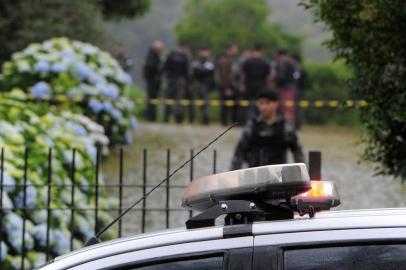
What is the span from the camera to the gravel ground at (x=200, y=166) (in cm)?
1388

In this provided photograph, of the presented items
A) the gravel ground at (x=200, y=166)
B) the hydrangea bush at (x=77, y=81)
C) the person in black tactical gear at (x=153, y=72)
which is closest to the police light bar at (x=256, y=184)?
the gravel ground at (x=200, y=166)

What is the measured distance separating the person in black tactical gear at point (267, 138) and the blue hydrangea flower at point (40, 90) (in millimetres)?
7787

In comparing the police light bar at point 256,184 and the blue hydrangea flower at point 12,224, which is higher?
the police light bar at point 256,184

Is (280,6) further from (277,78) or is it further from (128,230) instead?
(128,230)

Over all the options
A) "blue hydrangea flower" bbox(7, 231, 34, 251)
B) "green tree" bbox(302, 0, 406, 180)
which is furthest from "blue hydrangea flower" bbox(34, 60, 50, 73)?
"green tree" bbox(302, 0, 406, 180)

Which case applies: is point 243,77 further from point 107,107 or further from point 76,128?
point 76,128

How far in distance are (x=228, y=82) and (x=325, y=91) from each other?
309 centimetres

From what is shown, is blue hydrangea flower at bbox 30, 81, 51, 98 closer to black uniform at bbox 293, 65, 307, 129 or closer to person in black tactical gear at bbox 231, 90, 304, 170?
person in black tactical gear at bbox 231, 90, 304, 170

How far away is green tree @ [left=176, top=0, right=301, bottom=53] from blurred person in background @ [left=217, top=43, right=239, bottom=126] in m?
7.07

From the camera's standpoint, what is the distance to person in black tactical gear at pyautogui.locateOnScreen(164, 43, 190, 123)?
26812mm

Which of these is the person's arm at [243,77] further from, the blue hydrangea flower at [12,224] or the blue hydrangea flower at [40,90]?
the blue hydrangea flower at [12,224]

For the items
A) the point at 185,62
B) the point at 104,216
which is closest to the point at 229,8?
the point at 185,62

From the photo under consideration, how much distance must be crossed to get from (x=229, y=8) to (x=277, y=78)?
11088 millimetres

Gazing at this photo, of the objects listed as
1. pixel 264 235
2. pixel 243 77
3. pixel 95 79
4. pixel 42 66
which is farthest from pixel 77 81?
pixel 264 235
